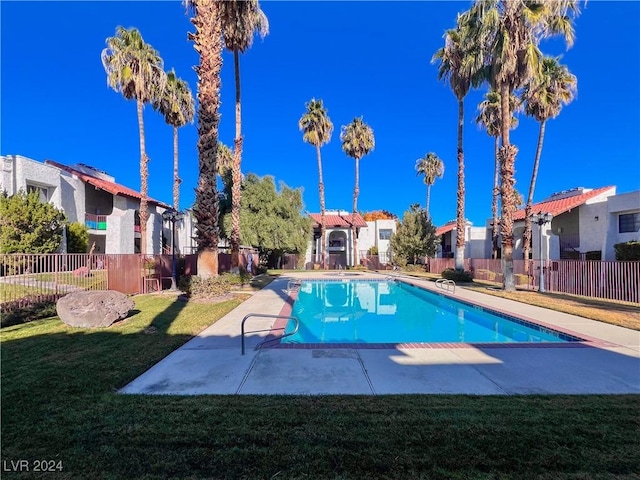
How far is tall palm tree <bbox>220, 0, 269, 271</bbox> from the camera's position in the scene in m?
17.1

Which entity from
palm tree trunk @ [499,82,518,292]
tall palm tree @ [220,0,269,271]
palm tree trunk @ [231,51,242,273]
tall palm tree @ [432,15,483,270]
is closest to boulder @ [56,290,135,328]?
tall palm tree @ [220,0,269,271]

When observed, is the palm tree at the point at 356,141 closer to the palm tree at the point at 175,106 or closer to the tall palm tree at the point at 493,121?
the tall palm tree at the point at 493,121

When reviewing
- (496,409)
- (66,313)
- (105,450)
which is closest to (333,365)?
(496,409)

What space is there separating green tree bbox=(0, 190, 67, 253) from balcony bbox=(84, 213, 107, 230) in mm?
8501

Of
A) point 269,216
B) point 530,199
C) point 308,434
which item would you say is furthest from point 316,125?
point 308,434

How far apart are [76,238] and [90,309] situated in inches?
635

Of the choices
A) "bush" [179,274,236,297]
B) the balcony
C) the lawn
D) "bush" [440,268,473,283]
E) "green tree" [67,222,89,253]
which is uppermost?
the balcony

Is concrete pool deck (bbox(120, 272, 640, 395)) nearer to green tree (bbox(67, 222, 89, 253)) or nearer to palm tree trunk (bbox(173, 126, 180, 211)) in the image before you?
green tree (bbox(67, 222, 89, 253))

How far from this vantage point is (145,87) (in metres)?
21.2

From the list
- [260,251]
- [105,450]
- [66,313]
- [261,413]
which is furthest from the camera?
[260,251]

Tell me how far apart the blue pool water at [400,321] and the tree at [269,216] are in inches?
509

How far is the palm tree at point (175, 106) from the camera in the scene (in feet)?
81.6

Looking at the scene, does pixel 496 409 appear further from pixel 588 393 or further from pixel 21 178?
pixel 21 178

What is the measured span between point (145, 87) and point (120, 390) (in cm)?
2227
